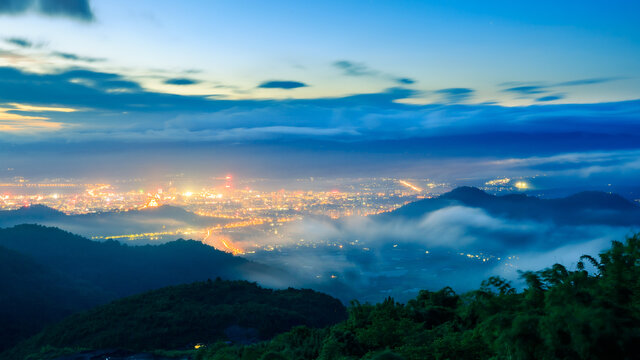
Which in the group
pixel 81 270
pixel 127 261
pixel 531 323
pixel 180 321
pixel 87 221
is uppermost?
pixel 531 323

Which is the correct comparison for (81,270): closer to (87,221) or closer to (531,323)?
(87,221)

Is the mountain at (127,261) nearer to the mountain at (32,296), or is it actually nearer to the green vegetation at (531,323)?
the mountain at (32,296)

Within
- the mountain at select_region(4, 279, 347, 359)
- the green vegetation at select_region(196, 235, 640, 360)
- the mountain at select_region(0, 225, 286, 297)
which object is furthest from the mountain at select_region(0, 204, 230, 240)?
the green vegetation at select_region(196, 235, 640, 360)

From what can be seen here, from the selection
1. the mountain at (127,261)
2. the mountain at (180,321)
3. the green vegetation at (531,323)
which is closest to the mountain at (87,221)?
the mountain at (127,261)

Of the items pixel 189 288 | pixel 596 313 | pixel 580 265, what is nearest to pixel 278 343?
pixel 580 265

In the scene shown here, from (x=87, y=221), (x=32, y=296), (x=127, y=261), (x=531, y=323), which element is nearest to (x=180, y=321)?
(x=32, y=296)

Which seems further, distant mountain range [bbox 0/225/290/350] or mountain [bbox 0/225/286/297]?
mountain [bbox 0/225/286/297]

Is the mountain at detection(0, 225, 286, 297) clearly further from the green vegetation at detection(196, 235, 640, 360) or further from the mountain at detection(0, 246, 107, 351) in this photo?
the green vegetation at detection(196, 235, 640, 360)

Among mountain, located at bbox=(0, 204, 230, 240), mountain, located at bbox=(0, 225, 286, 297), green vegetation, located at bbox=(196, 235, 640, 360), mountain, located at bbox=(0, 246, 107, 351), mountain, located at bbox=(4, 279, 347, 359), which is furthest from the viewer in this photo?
mountain, located at bbox=(0, 204, 230, 240)

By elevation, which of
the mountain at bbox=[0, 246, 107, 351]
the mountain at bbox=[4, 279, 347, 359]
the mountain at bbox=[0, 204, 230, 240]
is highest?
the mountain at bbox=[0, 204, 230, 240]
